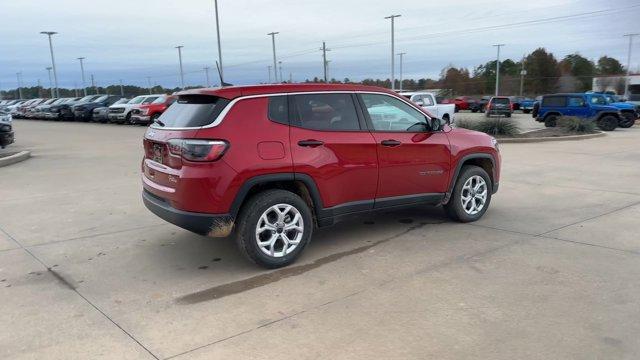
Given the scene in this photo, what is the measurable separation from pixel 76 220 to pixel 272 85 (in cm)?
353

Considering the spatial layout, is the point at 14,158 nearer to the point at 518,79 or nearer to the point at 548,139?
the point at 548,139

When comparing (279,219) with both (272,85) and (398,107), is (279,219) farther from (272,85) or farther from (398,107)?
(398,107)

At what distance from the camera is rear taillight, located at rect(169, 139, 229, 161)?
14.8 ft

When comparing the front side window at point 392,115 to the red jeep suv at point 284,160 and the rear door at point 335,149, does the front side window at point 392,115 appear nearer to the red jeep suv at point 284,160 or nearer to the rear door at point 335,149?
the red jeep suv at point 284,160

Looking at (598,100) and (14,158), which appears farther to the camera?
(598,100)

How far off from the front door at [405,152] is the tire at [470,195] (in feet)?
0.94

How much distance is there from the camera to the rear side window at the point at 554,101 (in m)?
22.5

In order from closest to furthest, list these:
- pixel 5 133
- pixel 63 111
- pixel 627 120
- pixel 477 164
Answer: pixel 477 164 < pixel 5 133 < pixel 627 120 < pixel 63 111

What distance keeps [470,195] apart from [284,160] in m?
2.81

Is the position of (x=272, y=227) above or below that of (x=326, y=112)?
below

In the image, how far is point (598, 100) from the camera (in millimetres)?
22766

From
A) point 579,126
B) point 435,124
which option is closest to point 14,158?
point 435,124

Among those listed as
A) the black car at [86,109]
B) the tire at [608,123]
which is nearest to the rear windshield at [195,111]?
the tire at [608,123]

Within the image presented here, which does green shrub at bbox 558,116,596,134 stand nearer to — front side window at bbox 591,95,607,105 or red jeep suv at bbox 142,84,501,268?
front side window at bbox 591,95,607,105
